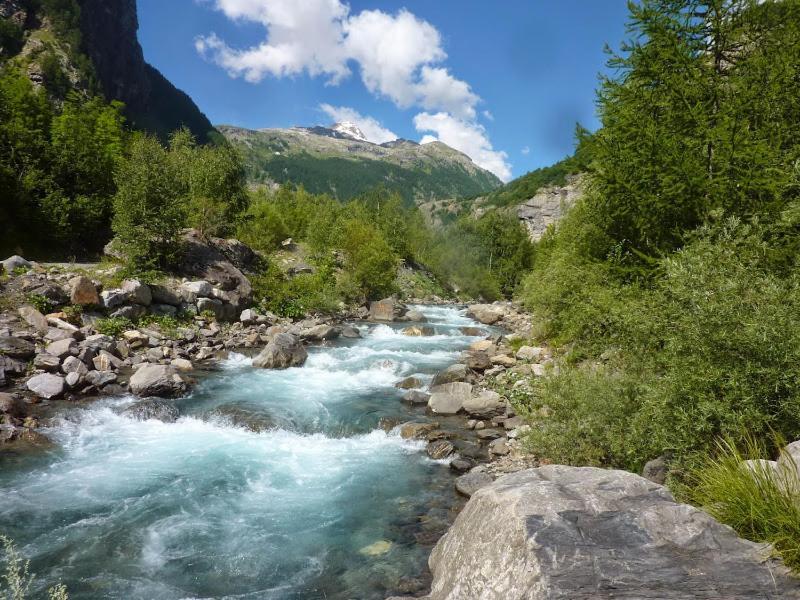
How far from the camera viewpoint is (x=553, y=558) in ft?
16.7

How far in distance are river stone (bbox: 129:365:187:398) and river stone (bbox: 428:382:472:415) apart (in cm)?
1018

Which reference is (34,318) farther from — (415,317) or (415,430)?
(415,317)

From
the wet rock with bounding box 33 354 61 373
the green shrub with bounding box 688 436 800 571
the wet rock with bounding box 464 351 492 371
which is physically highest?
the green shrub with bounding box 688 436 800 571

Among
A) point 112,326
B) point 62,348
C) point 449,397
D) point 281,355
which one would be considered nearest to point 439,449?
point 449,397

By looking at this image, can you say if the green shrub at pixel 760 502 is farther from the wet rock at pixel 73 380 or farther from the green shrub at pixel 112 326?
the green shrub at pixel 112 326

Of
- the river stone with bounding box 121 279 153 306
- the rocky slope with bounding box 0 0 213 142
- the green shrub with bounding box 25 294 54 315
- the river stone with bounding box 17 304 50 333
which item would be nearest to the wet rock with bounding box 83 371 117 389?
the river stone with bounding box 17 304 50 333

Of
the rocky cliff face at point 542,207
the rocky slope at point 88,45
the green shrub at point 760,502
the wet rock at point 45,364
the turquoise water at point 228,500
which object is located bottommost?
the turquoise water at point 228,500

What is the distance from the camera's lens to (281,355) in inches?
921

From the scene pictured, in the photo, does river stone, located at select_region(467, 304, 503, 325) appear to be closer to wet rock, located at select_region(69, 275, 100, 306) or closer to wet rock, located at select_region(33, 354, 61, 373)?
wet rock, located at select_region(69, 275, 100, 306)

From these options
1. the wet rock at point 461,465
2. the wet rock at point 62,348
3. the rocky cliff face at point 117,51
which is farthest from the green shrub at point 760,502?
the rocky cliff face at point 117,51

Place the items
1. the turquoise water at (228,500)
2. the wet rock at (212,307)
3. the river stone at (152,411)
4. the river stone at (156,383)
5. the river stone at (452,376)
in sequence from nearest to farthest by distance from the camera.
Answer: the turquoise water at (228,500), the river stone at (152,411), the river stone at (156,383), the river stone at (452,376), the wet rock at (212,307)

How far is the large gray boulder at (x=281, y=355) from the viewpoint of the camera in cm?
2308

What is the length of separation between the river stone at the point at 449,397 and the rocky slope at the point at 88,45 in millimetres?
88659

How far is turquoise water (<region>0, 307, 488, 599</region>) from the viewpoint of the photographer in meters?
8.44
